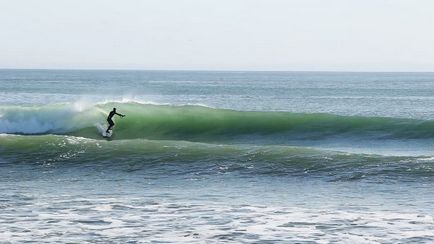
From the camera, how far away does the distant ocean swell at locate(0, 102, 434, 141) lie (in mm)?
30453

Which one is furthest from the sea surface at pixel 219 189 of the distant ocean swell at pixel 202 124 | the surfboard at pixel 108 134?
the surfboard at pixel 108 134

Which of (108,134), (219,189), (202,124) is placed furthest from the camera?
(202,124)

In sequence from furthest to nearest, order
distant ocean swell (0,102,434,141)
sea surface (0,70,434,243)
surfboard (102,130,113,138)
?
1. distant ocean swell (0,102,434,141)
2. surfboard (102,130,113,138)
3. sea surface (0,70,434,243)

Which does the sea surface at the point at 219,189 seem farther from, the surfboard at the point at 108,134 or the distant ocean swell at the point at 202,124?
the surfboard at the point at 108,134

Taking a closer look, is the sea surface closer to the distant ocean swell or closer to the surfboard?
the distant ocean swell

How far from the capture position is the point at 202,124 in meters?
33.0

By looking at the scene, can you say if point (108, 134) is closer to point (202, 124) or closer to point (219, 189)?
point (202, 124)

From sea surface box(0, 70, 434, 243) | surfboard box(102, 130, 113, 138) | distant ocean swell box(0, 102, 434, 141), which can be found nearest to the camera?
sea surface box(0, 70, 434, 243)

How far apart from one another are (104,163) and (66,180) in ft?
9.65

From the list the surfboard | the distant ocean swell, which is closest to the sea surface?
the distant ocean swell

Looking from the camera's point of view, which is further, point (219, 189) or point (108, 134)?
point (108, 134)

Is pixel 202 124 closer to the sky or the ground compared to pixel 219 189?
closer to the ground

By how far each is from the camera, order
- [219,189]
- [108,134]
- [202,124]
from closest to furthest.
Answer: [219,189] → [108,134] → [202,124]

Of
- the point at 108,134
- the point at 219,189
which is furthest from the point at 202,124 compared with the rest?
the point at 219,189
